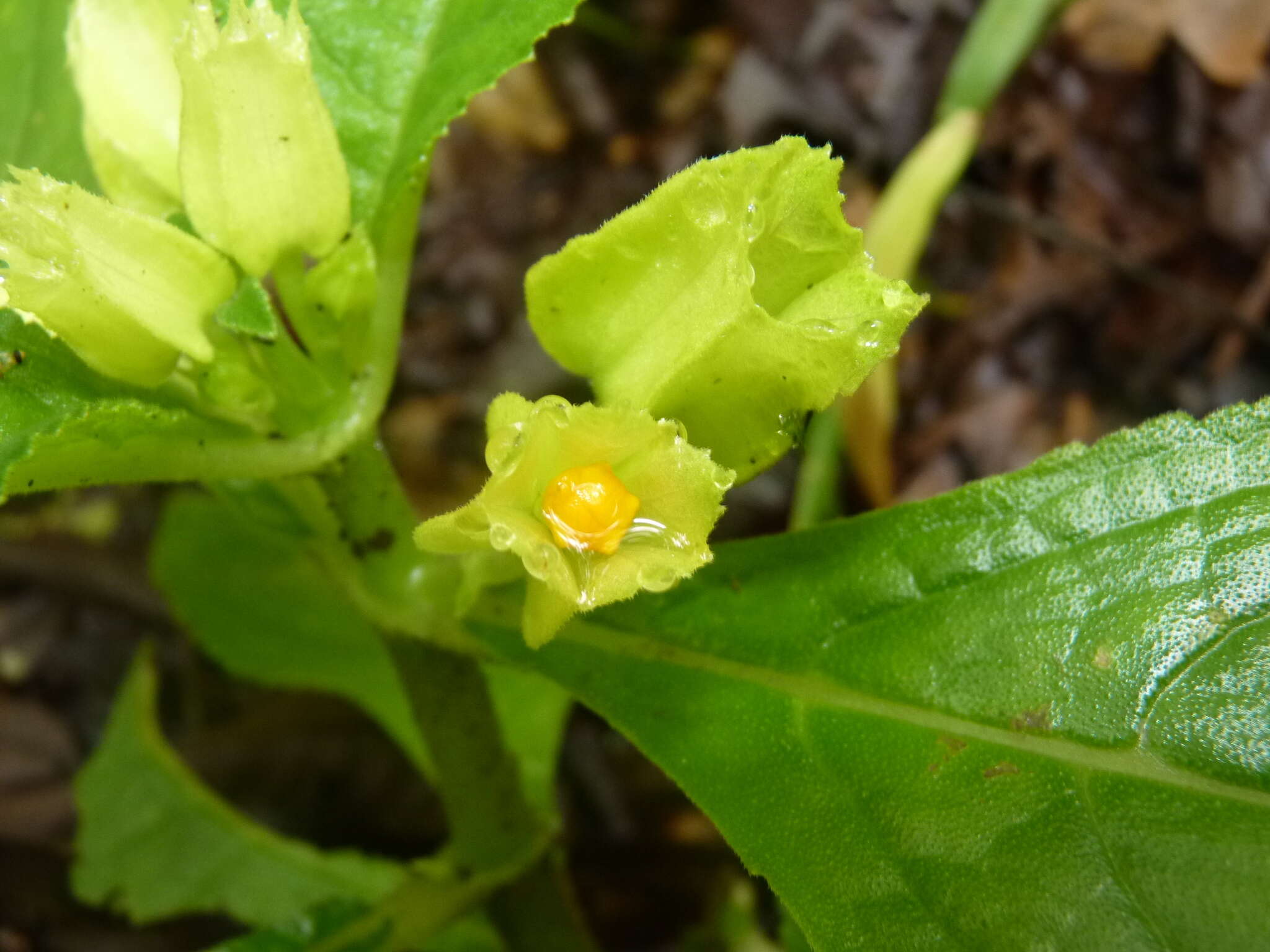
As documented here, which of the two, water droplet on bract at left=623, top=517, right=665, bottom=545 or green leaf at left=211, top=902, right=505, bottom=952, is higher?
water droplet on bract at left=623, top=517, right=665, bottom=545

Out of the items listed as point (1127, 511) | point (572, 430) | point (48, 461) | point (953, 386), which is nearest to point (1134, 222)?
point (953, 386)

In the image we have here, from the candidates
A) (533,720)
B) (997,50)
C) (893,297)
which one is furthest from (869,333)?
(997,50)

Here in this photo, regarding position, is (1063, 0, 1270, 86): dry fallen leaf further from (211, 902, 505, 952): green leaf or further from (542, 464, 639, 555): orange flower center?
(211, 902, 505, 952): green leaf

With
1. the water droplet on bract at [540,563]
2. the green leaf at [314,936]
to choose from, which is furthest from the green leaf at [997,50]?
the green leaf at [314,936]

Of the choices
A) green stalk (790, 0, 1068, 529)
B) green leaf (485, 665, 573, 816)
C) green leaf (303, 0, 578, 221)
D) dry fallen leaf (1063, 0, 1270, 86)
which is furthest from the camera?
dry fallen leaf (1063, 0, 1270, 86)

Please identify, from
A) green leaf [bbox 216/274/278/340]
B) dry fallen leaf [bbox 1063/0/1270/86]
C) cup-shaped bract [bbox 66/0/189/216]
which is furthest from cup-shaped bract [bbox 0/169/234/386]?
dry fallen leaf [bbox 1063/0/1270/86]

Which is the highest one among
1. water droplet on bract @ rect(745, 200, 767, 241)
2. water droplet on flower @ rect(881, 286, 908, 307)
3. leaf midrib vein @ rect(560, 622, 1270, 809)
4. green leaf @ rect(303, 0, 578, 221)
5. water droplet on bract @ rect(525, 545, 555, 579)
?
water droplet on bract @ rect(745, 200, 767, 241)
